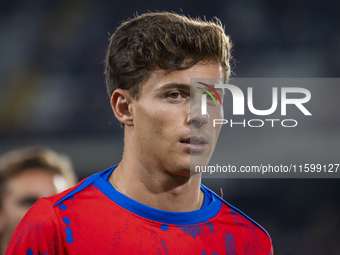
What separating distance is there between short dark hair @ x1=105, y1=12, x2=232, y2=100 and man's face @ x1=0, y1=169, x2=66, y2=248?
169 cm

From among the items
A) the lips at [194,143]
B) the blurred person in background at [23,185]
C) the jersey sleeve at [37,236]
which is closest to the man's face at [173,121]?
the lips at [194,143]

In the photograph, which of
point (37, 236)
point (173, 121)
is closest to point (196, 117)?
point (173, 121)

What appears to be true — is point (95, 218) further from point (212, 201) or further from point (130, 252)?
point (212, 201)

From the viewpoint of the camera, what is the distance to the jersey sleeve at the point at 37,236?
4.90 feet

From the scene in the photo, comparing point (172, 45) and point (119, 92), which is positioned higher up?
point (172, 45)

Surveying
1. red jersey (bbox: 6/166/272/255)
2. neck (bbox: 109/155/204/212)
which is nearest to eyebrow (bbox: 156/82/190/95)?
neck (bbox: 109/155/204/212)

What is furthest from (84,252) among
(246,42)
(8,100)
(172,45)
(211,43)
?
(246,42)

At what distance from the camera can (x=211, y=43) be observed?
169cm

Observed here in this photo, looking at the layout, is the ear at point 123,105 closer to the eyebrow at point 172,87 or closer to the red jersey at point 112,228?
the eyebrow at point 172,87

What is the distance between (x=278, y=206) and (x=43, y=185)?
2.98 m

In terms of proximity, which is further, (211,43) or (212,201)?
(212,201)

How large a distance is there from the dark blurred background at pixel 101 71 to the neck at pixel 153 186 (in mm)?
2763

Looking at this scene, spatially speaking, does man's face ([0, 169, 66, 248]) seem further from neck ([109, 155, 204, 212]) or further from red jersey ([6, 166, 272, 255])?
neck ([109, 155, 204, 212])

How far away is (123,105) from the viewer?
172 cm
